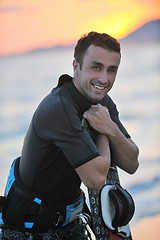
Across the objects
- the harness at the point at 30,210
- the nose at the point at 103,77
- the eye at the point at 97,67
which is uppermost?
the eye at the point at 97,67

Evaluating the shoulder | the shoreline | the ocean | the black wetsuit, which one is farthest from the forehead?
the shoreline

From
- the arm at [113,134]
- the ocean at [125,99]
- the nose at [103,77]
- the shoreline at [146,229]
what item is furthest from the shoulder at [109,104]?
the shoreline at [146,229]

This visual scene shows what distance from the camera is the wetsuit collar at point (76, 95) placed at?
2503mm

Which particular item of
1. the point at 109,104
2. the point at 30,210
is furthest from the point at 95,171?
the point at 109,104

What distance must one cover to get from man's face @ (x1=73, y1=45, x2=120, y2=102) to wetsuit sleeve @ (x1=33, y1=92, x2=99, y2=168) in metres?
0.11

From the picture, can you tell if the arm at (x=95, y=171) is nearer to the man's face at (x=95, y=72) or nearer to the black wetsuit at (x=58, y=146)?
the black wetsuit at (x=58, y=146)

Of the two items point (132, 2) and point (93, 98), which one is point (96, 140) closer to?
point (93, 98)

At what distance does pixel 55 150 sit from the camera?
2.45m

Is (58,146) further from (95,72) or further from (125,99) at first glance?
(125,99)

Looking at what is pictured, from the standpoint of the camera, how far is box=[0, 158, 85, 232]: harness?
101 inches

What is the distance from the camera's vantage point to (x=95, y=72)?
251 cm

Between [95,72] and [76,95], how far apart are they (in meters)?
0.11

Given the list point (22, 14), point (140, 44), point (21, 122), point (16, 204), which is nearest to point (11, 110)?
point (21, 122)

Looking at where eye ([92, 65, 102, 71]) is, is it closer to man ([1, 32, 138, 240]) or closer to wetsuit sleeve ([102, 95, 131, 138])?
man ([1, 32, 138, 240])
